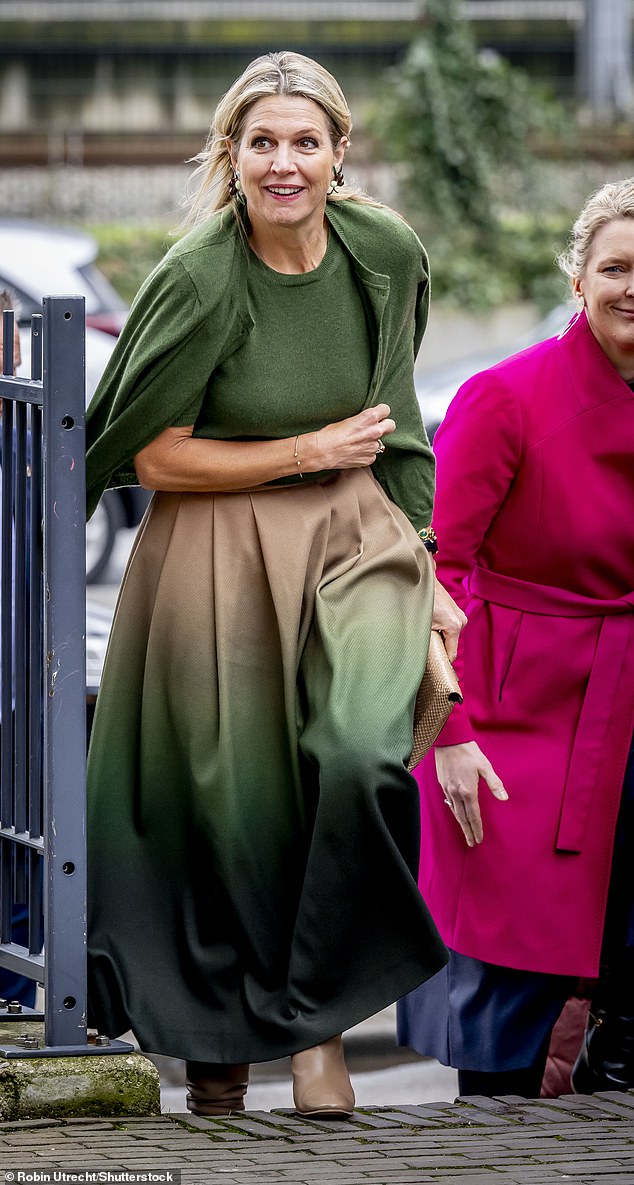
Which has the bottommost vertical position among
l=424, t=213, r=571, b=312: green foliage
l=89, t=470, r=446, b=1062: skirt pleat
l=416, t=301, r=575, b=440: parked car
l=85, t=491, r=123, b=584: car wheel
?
l=89, t=470, r=446, b=1062: skirt pleat

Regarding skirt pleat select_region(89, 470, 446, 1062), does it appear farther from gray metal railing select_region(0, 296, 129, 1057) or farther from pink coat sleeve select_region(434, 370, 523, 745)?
pink coat sleeve select_region(434, 370, 523, 745)

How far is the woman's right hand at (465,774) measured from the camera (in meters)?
4.57

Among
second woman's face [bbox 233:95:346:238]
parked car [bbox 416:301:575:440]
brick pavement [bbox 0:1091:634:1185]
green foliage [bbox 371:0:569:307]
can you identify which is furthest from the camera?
green foliage [bbox 371:0:569:307]

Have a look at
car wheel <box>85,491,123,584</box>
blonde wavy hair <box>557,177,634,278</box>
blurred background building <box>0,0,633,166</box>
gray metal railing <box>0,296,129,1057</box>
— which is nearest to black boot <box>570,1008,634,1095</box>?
gray metal railing <box>0,296,129,1057</box>

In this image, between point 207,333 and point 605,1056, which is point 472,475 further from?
point 605,1056

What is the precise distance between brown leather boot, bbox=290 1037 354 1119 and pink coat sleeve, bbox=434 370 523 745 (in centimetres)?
83

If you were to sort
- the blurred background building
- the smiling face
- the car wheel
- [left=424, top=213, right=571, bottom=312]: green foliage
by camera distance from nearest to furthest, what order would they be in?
the smiling face, the car wheel, [left=424, top=213, right=571, bottom=312]: green foliage, the blurred background building

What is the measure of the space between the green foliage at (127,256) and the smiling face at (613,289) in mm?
19899

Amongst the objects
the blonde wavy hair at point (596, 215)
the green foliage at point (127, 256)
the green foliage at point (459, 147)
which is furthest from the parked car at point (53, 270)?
the green foliage at point (459, 147)

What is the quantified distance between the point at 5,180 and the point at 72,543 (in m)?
24.2

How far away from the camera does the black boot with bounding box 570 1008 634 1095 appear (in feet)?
15.2

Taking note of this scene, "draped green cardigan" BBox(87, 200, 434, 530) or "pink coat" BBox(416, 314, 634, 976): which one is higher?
"draped green cardigan" BBox(87, 200, 434, 530)

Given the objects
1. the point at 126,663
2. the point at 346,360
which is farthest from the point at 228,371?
the point at 126,663

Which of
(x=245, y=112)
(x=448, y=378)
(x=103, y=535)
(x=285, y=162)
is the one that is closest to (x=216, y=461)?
(x=285, y=162)
